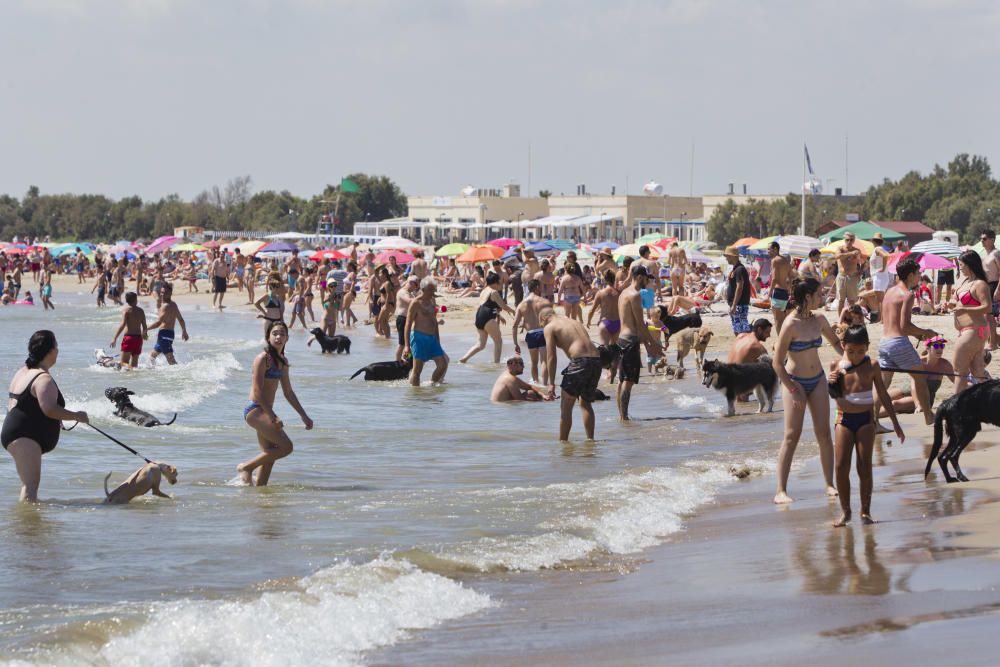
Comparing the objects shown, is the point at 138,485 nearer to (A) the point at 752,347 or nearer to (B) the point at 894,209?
(A) the point at 752,347

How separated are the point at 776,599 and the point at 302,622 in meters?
2.09

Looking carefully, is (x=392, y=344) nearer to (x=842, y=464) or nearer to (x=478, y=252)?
(x=478, y=252)

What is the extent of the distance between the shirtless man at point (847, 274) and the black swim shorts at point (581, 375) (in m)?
9.46

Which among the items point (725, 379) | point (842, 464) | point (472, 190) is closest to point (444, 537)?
point (842, 464)

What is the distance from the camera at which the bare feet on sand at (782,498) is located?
8398 mm

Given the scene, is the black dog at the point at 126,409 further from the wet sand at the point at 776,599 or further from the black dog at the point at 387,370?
Result: the wet sand at the point at 776,599

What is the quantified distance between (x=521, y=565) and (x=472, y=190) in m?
89.7

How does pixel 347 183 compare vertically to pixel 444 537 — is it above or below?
above

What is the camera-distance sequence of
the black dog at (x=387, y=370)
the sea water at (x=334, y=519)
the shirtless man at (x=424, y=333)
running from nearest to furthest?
1. the sea water at (x=334, y=519)
2. the shirtless man at (x=424, y=333)
3. the black dog at (x=387, y=370)

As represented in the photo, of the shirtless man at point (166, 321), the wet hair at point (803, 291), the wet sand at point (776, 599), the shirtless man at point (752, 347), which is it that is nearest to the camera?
the wet sand at point (776, 599)

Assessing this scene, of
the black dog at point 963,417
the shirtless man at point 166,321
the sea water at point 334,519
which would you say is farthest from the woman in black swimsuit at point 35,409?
the shirtless man at point 166,321

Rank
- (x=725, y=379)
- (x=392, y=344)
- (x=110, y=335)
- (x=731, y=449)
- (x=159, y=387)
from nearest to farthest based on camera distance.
Result: (x=731, y=449) < (x=725, y=379) < (x=159, y=387) < (x=392, y=344) < (x=110, y=335)

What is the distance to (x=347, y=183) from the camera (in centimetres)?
10125

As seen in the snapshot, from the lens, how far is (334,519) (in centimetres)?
844
